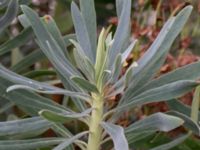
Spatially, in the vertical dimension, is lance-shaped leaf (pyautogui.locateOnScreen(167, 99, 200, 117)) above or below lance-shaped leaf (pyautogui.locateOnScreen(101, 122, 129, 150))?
below

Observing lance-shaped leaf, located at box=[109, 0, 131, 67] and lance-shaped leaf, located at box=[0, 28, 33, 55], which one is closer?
lance-shaped leaf, located at box=[109, 0, 131, 67]

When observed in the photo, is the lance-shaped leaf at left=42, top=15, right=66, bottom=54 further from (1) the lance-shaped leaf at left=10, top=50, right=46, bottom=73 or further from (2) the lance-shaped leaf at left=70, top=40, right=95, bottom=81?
(1) the lance-shaped leaf at left=10, top=50, right=46, bottom=73

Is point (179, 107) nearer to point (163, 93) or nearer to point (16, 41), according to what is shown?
point (163, 93)

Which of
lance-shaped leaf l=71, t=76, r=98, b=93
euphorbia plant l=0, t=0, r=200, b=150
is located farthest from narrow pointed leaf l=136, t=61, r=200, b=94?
lance-shaped leaf l=71, t=76, r=98, b=93

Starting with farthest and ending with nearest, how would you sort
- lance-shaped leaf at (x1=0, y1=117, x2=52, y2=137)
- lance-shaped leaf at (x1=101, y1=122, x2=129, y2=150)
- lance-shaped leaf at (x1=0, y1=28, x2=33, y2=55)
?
lance-shaped leaf at (x1=0, y1=28, x2=33, y2=55)
lance-shaped leaf at (x1=0, y1=117, x2=52, y2=137)
lance-shaped leaf at (x1=101, y1=122, x2=129, y2=150)

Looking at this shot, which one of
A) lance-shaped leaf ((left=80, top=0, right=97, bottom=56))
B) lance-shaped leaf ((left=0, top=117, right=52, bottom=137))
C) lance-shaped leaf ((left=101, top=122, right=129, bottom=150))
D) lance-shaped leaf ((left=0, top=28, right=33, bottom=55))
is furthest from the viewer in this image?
lance-shaped leaf ((left=0, top=28, right=33, bottom=55))

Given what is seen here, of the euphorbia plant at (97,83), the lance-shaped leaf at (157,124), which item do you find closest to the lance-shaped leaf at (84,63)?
the euphorbia plant at (97,83)

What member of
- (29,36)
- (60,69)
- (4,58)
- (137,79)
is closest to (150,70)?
(137,79)

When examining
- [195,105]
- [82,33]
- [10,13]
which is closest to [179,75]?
[195,105]
